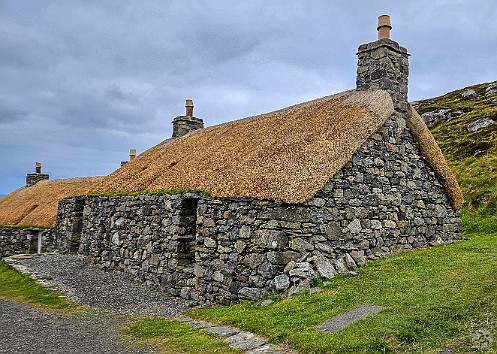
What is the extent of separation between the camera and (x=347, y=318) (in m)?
7.09

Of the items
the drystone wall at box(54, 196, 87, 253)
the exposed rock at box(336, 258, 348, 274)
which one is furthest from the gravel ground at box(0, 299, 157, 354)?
the drystone wall at box(54, 196, 87, 253)

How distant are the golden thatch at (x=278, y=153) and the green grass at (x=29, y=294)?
4.09 metres

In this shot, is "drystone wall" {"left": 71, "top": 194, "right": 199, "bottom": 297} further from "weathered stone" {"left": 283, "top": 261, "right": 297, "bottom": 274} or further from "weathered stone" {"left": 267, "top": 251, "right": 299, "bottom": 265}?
"weathered stone" {"left": 283, "top": 261, "right": 297, "bottom": 274}

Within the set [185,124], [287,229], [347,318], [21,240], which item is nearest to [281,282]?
[287,229]

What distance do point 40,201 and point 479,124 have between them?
28.5 metres

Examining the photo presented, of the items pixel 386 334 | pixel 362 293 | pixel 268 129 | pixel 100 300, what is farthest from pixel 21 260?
pixel 386 334

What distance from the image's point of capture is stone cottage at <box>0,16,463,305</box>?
9992 millimetres

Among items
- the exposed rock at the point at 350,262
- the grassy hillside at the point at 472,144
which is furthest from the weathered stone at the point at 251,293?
the grassy hillside at the point at 472,144

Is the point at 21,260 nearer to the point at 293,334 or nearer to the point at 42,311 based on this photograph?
the point at 42,311

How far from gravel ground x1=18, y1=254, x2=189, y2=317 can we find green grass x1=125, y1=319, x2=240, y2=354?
131cm

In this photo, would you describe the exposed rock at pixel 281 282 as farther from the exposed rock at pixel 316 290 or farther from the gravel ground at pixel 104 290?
the gravel ground at pixel 104 290

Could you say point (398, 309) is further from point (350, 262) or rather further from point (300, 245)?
point (350, 262)

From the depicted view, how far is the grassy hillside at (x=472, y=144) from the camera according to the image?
19.5 metres

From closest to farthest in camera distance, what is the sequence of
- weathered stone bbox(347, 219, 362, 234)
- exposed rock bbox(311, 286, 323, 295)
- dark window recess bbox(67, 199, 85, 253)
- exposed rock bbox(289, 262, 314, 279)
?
1. exposed rock bbox(311, 286, 323, 295)
2. exposed rock bbox(289, 262, 314, 279)
3. weathered stone bbox(347, 219, 362, 234)
4. dark window recess bbox(67, 199, 85, 253)
